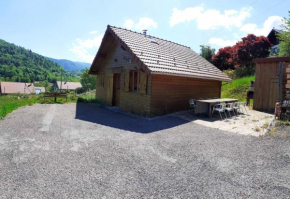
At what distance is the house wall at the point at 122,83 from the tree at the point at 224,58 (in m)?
15.1

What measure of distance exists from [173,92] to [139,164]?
20.7 ft

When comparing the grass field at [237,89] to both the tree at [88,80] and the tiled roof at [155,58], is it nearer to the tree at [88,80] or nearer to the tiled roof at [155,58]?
the tiled roof at [155,58]

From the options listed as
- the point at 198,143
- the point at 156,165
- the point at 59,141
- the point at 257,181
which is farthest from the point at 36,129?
the point at 257,181

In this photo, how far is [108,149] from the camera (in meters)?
4.39

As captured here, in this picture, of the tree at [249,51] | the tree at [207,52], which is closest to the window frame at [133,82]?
the tree at [249,51]

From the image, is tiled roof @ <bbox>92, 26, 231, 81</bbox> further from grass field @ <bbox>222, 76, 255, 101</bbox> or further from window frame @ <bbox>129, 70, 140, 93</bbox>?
grass field @ <bbox>222, 76, 255, 101</bbox>

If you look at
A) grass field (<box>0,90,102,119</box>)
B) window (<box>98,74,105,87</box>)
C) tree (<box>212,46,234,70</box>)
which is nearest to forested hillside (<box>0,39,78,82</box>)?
grass field (<box>0,90,102,119</box>)

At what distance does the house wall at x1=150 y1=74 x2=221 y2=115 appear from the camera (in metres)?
8.84

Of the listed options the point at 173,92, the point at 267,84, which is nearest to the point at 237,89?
the point at 267,84

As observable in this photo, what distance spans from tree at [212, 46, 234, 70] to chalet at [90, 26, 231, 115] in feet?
36.0

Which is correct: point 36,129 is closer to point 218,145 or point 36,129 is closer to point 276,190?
point 218,145

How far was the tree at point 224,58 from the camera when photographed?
22.1 meters

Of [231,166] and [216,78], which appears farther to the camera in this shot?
[216,78]

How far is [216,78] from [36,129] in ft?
32.1
